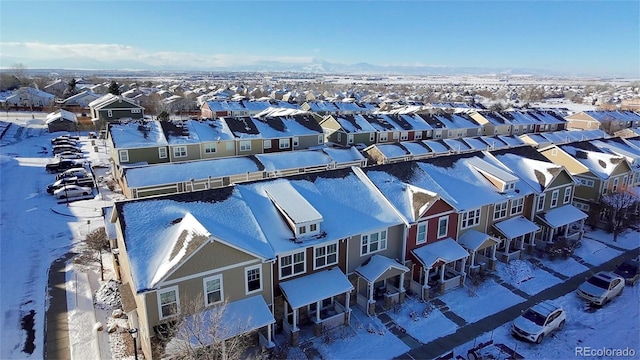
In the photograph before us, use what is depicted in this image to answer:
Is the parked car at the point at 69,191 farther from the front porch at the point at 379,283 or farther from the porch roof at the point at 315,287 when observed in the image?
the front porch at the point at 379,283

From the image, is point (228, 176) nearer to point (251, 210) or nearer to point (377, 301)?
point (251, 210)

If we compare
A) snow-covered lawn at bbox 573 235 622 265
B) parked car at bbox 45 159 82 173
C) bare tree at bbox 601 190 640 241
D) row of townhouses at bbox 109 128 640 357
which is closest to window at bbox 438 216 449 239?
row of townhouses at bbox 109 128 640 357

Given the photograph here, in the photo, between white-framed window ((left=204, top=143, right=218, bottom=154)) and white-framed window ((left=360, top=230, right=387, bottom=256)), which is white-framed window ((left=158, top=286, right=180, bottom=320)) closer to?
white-framed window ((left=360, top=230, right=387, bottom=256))

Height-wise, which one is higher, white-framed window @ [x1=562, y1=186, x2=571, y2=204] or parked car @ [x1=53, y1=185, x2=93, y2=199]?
white-framed window @ [x1=562, y1=186, x2=571, y2=204]

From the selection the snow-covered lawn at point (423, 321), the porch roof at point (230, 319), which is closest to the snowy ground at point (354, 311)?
the snow-covered lawn at point (423, 321)

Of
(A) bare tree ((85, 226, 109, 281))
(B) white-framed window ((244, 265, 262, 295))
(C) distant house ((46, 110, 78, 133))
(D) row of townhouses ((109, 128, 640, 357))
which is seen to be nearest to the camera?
(D) row of townhouses ((109, 128, 640, 357))

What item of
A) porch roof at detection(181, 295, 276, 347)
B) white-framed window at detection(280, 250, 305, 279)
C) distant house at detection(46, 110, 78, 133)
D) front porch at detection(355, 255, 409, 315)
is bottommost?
front porch at detection(355, 255, 409, 315)

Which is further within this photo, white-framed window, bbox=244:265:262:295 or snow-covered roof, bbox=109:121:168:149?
snow-covered roof, bbox=109:121:168:149
